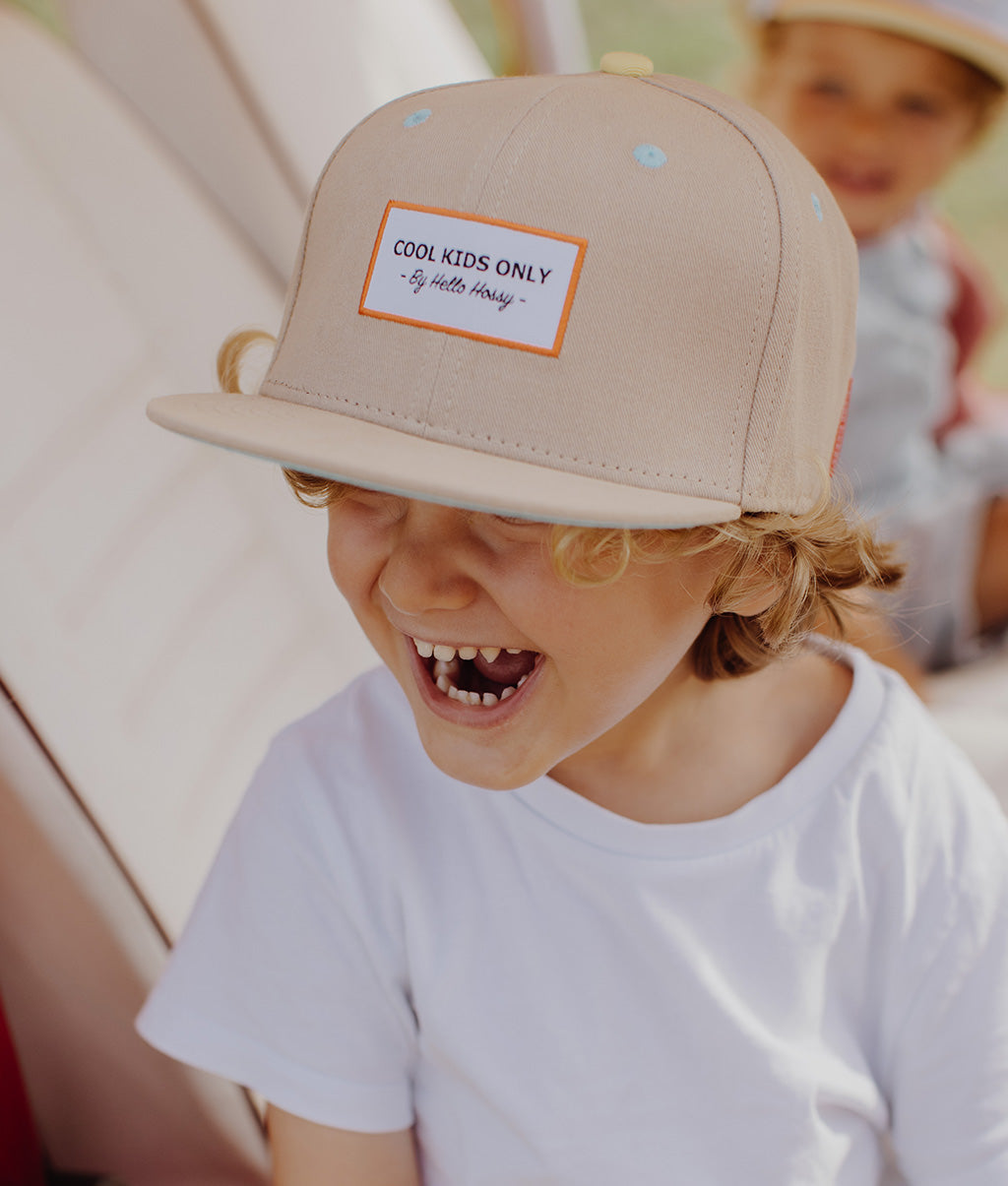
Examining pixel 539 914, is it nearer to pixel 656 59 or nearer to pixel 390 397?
pixel 390 397

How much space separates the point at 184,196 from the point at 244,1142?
2.50 ft

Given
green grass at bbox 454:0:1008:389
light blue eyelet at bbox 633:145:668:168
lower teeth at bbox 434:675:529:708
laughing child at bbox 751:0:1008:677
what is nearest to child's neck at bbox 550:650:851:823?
lower teeth at bbox 434:675:529:708

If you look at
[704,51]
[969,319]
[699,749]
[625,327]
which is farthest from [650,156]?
[704,51]

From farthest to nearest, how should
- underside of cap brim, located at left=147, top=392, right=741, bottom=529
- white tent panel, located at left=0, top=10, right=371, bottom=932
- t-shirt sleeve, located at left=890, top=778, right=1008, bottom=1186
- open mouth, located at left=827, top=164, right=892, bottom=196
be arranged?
open mouth, located at left=827, top=164, right=892, bottom=196, white tent panel, located at left=0, top=10, right=371, bottom=932, t-shirt sleeve, located at left=890, top=778, right=1008, bottom=1186, underside of cap brim, located at left=147, top=392, right=741, bottom=529

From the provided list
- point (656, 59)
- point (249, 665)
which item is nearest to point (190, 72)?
point (249, 665)

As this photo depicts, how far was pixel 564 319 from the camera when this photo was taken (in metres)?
0.52

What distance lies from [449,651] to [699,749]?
0.67ft

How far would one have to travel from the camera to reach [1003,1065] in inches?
28.0

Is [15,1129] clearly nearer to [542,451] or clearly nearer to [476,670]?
[476,670]

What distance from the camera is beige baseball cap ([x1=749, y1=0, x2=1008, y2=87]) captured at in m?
1.46

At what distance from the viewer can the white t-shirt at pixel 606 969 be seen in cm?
70

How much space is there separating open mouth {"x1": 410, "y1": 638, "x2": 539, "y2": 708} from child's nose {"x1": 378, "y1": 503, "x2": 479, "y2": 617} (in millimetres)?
41

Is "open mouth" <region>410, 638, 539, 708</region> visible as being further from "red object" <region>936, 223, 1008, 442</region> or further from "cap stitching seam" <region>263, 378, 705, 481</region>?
"red object" <region>936, 223, 1008, 442</region>

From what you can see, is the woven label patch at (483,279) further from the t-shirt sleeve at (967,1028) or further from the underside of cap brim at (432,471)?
the t-shirt sleeve at (967,1028)
